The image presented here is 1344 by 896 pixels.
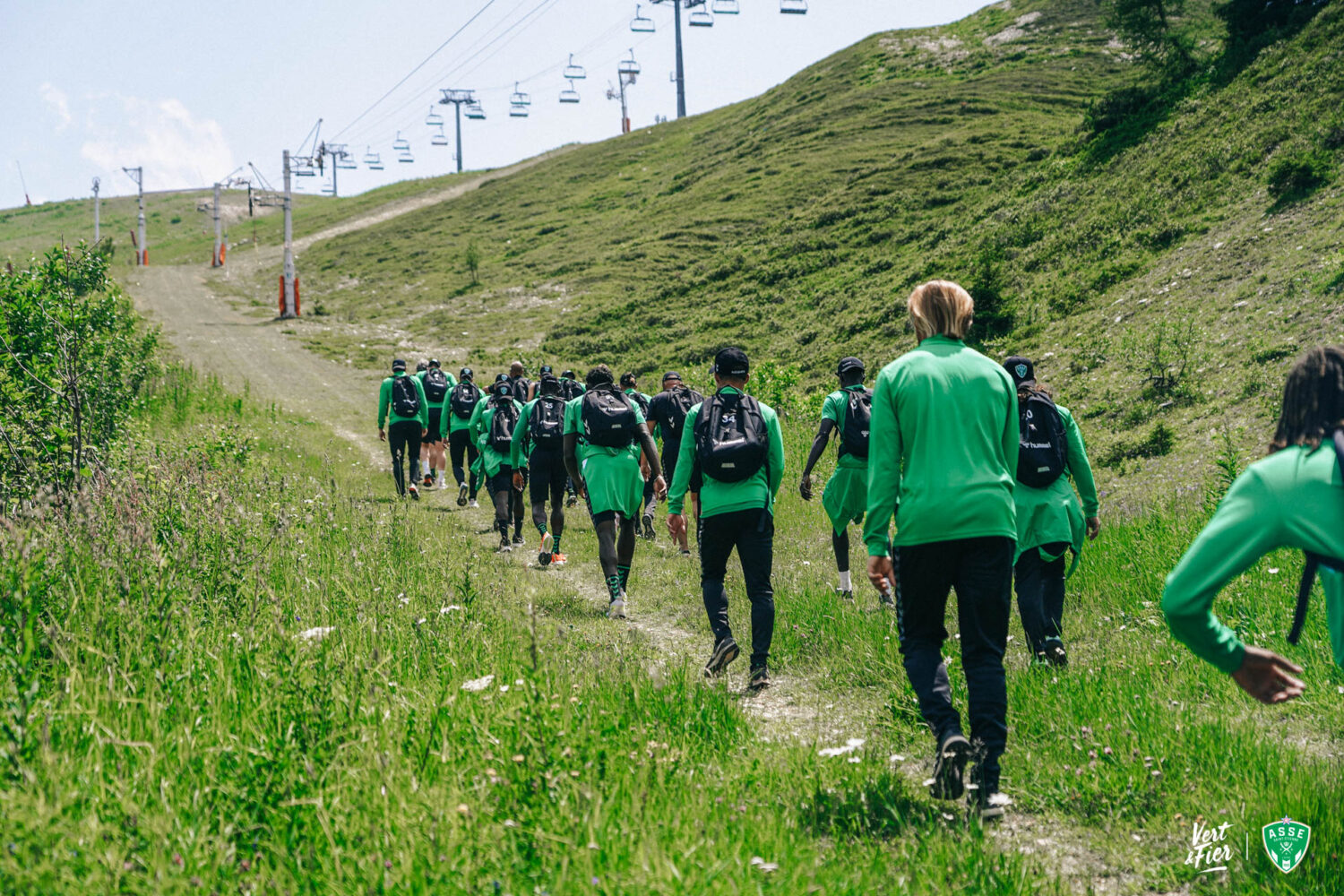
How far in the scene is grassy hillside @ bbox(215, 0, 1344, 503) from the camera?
1566cm

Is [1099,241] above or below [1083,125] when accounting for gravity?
below

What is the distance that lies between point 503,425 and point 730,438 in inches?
265

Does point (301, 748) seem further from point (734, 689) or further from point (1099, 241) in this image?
point (1099, 241)

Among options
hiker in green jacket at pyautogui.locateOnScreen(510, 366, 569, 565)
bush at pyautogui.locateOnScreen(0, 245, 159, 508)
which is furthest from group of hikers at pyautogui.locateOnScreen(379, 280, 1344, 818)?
bush at pyautogui.locateOnScreen(0, 245, 159, 508)

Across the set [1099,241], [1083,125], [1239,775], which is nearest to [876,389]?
[1239,775]

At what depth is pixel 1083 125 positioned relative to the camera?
32.1 m

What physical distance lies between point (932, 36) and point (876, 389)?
236 feet

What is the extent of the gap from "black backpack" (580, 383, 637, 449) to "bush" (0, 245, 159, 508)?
423 centimetres

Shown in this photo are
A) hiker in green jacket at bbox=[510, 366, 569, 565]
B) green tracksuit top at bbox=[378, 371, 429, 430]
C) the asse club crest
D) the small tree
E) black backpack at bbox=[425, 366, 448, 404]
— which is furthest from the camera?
the small tree

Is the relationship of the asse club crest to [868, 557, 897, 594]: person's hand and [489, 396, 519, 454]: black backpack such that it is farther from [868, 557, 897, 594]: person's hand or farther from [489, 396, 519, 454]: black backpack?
[489, 396, 519, 454]: black backpack

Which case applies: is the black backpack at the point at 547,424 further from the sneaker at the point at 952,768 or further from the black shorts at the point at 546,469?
the sneaker at the point at 952,768

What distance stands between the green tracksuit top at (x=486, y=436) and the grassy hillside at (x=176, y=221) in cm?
6024

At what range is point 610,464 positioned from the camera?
361 inches

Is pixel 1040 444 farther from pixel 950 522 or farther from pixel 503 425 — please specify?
pixel 503 425
